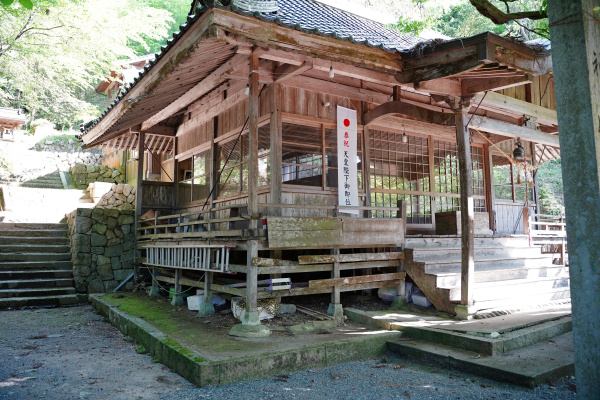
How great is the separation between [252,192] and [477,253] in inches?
198

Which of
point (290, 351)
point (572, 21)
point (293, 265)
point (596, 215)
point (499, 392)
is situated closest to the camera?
point (596, 215)

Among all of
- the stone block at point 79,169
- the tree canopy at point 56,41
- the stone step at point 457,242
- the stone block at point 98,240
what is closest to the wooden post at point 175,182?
the stone block at point 98,240

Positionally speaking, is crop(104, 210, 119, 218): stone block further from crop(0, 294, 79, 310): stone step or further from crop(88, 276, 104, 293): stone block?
crop(0, 294, 79, 310): stone step

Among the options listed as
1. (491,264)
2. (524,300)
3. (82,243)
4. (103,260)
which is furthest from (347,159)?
(82,243)

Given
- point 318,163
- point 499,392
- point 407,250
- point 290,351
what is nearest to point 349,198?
point 318,163

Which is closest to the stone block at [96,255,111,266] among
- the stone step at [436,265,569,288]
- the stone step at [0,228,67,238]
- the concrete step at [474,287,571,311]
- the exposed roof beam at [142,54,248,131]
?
the stone step at [0,228,67,238]

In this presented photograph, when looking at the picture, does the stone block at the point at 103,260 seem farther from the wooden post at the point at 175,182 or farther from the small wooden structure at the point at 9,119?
the small wooden structure at the point at 9,119

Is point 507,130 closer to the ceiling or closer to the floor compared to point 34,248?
closer to the ceiling

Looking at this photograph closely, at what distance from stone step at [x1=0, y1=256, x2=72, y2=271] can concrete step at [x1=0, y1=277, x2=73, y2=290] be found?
0.50 m

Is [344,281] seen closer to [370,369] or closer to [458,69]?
[370,369]

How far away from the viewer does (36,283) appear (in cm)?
1002

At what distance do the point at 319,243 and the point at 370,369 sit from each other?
2103 millimetres

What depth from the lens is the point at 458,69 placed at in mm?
5910

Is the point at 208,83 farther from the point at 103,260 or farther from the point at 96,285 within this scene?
the point at 96,285
